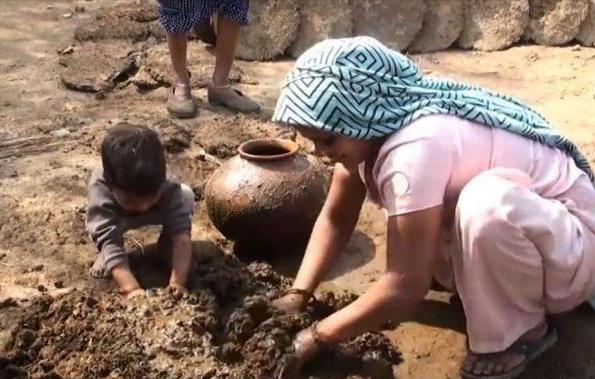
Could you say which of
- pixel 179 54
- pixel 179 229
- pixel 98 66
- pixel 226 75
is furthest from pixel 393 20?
pixel 179 229

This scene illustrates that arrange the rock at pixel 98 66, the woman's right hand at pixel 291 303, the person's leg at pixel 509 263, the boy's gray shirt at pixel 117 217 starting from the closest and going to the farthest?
the person's leg at pixel 509 263
the woman's right hand at pixel 291 303
the boy's gray shirt at pixel 117 217
the rock at pixel 98 66

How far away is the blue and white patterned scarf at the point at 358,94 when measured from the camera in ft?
8.63

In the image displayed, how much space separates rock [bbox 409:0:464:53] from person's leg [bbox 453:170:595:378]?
149 inches

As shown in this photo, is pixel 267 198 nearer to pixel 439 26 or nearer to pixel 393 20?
pixel 393 20

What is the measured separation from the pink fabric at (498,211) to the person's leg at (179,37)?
2481 millimetres

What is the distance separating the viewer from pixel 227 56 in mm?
5453

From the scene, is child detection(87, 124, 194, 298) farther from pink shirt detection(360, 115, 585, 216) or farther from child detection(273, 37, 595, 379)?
pink shirt detection(360, 115, 585, 216)

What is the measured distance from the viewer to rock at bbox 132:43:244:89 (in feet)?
19.0

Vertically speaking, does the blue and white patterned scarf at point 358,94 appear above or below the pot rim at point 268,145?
above

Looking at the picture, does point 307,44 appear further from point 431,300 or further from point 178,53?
point 431,300

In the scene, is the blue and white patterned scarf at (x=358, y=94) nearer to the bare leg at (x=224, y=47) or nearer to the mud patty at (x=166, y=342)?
the mud patty at (x=166, y=342)

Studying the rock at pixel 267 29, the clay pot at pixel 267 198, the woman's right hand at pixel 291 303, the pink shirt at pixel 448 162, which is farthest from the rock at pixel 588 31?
the woman's right hand at pixel 291 303

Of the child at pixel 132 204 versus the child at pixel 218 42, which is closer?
the child at pixel 132 204

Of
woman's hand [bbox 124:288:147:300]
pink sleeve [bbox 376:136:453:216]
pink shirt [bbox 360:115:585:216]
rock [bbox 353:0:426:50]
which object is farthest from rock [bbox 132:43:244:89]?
pink sleeve [bbox 376:136:453:216]
